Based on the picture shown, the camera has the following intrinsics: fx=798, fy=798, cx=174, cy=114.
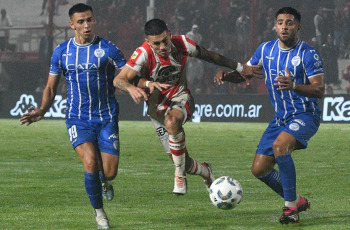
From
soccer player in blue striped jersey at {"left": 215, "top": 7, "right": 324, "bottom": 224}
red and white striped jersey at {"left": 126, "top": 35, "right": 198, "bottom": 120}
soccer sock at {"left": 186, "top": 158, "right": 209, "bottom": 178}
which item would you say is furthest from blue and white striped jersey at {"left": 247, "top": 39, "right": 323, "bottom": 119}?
soccer sock at {"left": 186, "top": 158, "right": 209, "bottom": 178}

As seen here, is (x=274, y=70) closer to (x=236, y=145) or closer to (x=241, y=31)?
(x=236, y=145)

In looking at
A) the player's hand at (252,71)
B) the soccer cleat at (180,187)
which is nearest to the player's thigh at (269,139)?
the player's hand at (252,71)

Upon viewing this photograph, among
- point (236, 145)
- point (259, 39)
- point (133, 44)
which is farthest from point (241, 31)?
point (236, 145)

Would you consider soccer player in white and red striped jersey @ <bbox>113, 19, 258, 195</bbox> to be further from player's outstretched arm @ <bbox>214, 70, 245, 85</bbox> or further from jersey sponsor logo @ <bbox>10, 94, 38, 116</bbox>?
jersey sponsor logo @ <bbox>10, 94, 38, 116</bbox>

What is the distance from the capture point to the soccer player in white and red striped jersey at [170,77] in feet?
Answer: 25.6

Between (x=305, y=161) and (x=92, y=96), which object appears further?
(x=305, y=161)

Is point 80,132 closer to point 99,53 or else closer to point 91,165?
point 91,165

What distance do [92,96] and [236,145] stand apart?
344 inches

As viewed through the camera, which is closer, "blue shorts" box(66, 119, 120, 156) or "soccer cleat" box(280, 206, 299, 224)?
"soccer cleat" box(280, 206, 299, 224)

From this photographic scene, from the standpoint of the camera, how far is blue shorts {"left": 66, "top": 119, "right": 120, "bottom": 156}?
23.5ft

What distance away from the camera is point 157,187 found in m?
9.71

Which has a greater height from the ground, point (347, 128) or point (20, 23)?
point (20, 23)

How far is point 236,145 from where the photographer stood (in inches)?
625

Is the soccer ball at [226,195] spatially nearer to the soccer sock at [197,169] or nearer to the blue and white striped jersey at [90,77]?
the blue and white striped jersey at [90,77]
